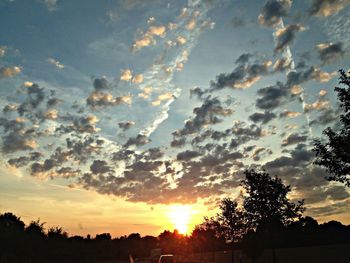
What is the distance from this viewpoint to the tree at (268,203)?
47784 millimetres

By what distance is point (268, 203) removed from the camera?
48.7 meters

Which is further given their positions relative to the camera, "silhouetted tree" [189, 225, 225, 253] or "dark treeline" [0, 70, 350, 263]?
"silhouetted tree" [189, 225, 225, 253]

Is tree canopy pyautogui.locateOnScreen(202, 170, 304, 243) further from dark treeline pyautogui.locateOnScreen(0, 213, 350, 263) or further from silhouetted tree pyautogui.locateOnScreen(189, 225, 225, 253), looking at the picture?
silhouetted tree pyautogui.locateOnScreen(189, 225, 225, 253)

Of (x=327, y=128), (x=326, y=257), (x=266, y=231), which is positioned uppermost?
(x=327, y=128)

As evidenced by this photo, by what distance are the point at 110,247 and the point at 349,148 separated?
10328 centimetres

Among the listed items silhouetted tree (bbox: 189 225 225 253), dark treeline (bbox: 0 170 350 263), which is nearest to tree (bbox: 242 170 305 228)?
dark treeline (bbox: 0 170 350 263)

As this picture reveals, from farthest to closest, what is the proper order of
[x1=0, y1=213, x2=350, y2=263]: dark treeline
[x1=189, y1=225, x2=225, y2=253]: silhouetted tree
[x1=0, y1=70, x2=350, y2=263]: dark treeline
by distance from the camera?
1. [x1=189, y1=225, x2=225, y2=253]: silhouetted tree
2. [x1=0, y1=213, x2=350, y2=263]: dark treeline
3. [x1=0, y1=70, x2=350, y2=263]: dark treeline

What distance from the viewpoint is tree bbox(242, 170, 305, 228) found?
47784 mm

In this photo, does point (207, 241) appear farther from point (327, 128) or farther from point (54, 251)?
point (327, 128)

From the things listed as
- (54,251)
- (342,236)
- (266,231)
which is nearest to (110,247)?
(54,251)

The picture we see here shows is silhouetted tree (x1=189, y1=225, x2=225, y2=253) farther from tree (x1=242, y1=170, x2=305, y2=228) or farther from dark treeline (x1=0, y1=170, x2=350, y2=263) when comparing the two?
tree (x1=242, y1=170, x2=305, y2=228)

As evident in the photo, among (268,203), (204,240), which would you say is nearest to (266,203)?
(268,203)

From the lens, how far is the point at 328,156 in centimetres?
2438

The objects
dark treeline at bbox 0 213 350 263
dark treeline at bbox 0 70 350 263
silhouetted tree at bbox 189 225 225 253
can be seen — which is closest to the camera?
dark treeline at bbox 0 70 350 263
